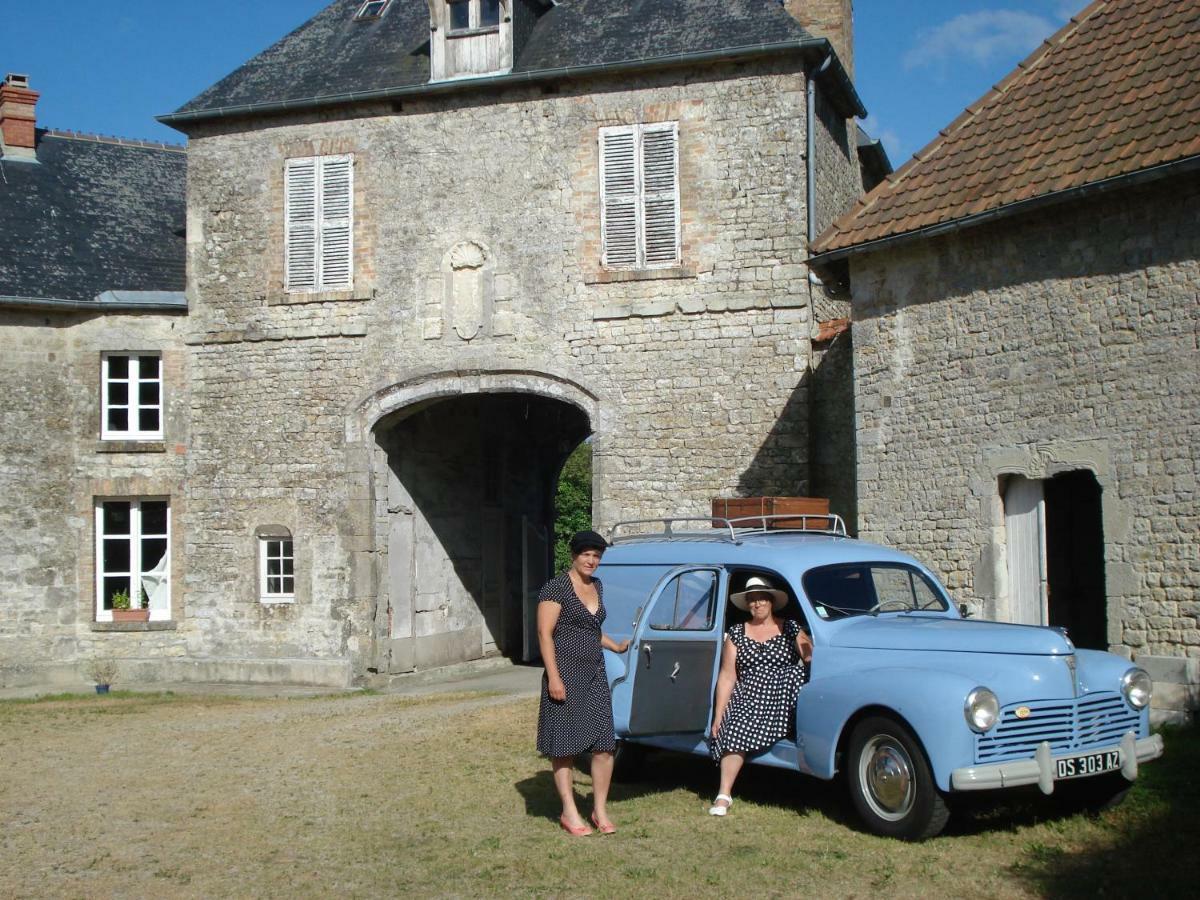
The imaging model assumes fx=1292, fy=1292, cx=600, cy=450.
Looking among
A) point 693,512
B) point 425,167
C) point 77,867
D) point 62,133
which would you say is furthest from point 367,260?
point 77,867

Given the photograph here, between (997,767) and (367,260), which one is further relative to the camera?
(367,260)

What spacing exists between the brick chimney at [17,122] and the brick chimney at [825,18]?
11594mm

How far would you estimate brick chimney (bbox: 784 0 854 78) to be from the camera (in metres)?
18.0

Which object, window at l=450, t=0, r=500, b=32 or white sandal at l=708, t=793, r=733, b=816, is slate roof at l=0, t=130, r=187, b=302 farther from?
white sandal at l=708, t=793, r=733, b=816

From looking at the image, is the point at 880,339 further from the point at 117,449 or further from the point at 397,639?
the point at 117,449

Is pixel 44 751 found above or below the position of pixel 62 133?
below

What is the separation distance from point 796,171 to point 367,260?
18.8 feet

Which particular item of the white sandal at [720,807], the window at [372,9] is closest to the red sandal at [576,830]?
the white sandal at [720,807]

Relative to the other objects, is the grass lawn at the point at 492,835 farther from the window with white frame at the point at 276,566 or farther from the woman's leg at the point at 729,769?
the window with white frame at the point at 276,566

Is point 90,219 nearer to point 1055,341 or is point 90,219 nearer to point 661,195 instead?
point 661,195

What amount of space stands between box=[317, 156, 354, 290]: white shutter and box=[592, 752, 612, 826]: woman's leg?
11.2m

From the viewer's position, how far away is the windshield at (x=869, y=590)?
7.84 metres

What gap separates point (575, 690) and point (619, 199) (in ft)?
33.1

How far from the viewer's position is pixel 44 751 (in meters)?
11.3
